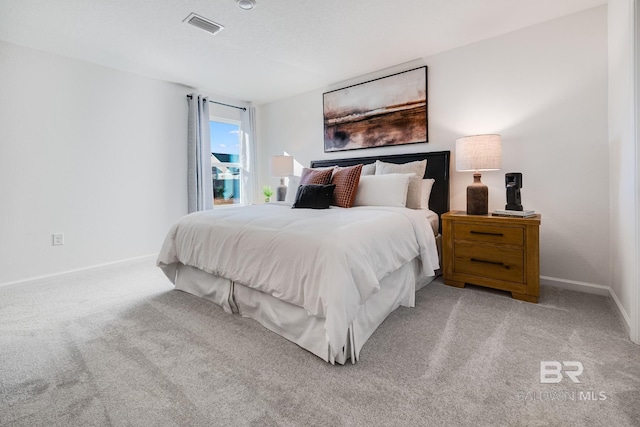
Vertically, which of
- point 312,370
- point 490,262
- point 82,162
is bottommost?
point 312,370

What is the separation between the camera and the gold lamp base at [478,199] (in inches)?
102

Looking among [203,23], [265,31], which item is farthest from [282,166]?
[203,23]

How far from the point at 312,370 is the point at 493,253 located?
179cm

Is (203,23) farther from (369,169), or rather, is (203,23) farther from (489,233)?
(489,233)

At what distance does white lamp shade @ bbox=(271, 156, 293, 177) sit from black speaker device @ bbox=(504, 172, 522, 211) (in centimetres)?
285

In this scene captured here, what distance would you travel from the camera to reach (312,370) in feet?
4.94

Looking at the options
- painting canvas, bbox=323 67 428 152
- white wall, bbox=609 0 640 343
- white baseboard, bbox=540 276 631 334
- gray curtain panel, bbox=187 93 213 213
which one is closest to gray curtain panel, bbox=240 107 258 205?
gray curtain panel, bbox=187 93 213 213

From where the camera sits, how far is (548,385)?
4.42 feet

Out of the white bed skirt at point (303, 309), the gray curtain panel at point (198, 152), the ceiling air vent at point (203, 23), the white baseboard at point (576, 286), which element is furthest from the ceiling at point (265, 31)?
the white baseboard at point (576, 286)

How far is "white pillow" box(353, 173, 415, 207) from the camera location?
276cm

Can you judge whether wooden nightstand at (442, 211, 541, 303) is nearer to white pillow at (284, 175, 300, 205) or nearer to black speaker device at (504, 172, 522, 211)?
black speaker device at (504, 172, 522, 211)

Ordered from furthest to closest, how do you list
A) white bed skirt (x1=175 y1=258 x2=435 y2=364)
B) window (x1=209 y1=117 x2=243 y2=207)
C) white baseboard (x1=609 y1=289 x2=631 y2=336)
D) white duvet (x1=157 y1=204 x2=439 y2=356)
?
window (x1=209 y1=117 x2=243 y2=207) < white baseboard (x1=609 y1=289 x2=631 y2=336) < white bed skirt (x1=175 y1=258 x2=435 y2=364) < white duvet (x1=157 y1=204 x2=439 y2=356)

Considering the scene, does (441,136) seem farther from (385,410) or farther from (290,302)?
(385,410)

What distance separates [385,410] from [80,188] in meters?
3.76
